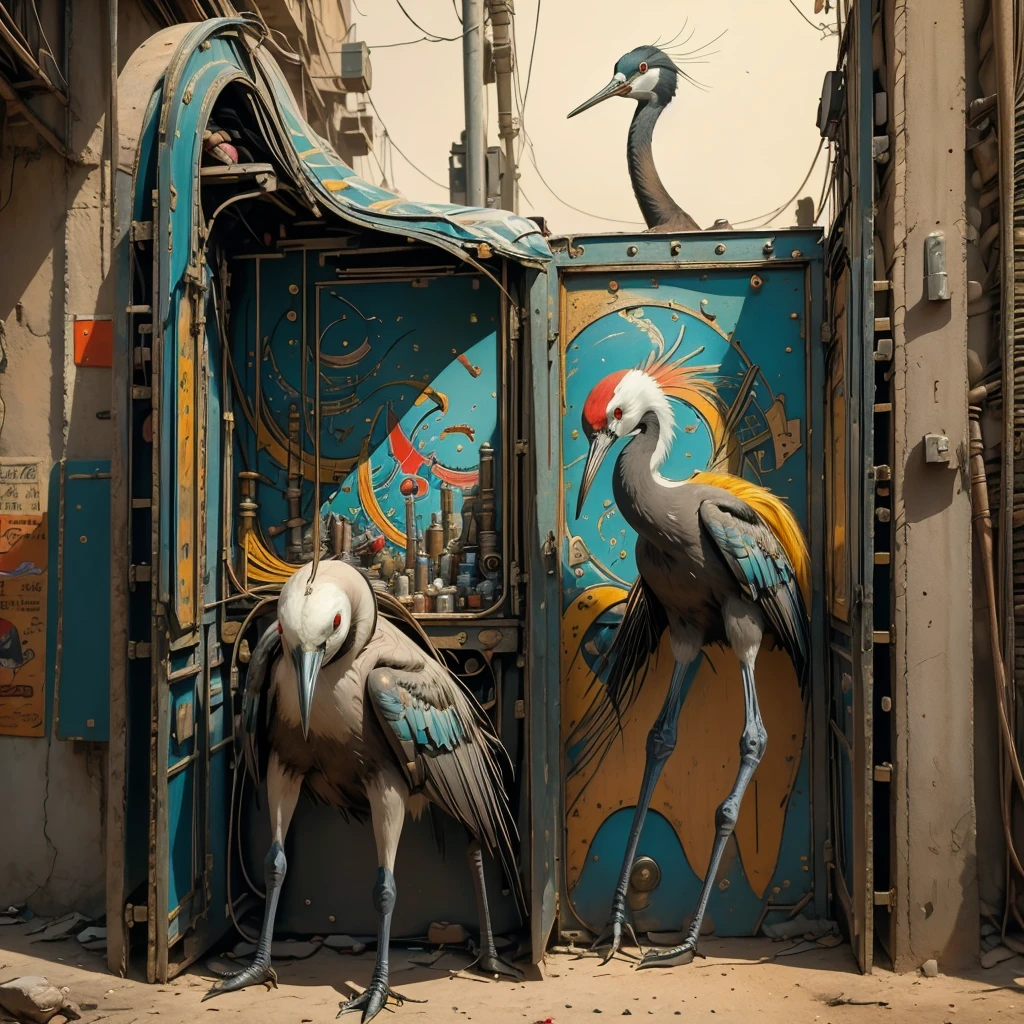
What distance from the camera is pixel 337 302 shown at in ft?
15.2

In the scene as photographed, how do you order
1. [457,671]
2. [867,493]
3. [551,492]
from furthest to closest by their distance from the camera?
[457,671], [551,492], [867,493]

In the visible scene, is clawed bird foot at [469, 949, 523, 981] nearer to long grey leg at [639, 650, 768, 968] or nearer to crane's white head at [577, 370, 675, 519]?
long grey leg at [639, 650, 768, 968]

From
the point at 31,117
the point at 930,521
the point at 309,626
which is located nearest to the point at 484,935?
the point at 309,626

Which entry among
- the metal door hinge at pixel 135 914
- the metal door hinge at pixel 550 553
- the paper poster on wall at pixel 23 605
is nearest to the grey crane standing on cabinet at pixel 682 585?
the metal door hinge at pixel 550 553

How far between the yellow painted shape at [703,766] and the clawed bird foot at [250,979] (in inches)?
50.1

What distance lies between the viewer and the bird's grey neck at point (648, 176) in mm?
5199

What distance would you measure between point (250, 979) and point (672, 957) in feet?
5.38

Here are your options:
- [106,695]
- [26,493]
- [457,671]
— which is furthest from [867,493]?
[26,493]

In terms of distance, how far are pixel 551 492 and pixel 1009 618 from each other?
184 cm

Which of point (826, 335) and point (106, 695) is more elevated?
point (826, 335)

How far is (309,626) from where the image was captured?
3.55 metres

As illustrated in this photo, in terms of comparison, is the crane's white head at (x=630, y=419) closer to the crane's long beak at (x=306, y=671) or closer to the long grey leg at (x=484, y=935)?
the crane's long beak at (x=306, y=671)

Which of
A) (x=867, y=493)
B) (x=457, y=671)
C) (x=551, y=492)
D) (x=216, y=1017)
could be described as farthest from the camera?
(x=457, y=671)

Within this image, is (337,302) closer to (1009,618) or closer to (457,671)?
(457,671)
